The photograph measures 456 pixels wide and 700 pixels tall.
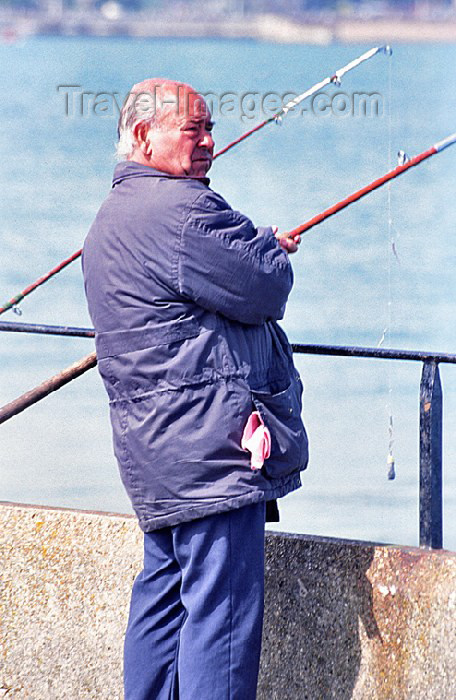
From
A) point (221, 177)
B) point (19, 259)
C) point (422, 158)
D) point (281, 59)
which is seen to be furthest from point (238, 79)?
point (422, 158)

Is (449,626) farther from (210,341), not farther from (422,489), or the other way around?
(210,341)

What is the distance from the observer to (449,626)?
3170 mm

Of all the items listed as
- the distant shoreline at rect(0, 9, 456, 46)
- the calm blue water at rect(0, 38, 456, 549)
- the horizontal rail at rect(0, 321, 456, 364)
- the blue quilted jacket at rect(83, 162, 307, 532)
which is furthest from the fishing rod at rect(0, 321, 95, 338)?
the distant shoreline at rect(0, 9, 456, 46)

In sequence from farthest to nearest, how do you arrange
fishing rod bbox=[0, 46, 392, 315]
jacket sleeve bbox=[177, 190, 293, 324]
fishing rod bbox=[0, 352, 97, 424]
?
fishing rod bbox=[0, 46, 392, 315] < fishing rod bbox=[0, 352, 97, 424] < jacket sleeve bbox=[177, 190, 293, 324]

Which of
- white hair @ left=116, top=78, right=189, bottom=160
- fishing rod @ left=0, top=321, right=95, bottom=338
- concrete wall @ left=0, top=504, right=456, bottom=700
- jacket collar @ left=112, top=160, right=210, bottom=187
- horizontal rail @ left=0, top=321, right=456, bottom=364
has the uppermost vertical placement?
white hair @ left=116, top=78, right=189, bottom=160

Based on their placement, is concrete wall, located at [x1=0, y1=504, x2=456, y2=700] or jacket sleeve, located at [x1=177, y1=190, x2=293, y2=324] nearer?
jacket sleeve, located at [x1=177, y1=190, x2=293, y2=324]

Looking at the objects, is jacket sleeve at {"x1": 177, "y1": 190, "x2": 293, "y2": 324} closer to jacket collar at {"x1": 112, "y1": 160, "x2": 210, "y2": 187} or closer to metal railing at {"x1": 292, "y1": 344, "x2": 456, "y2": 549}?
jacket collar at {"x1": 112, "y1": 160, "x2": 210, "y2": 187}

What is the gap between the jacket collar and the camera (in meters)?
2.95

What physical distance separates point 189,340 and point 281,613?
830 millimetres

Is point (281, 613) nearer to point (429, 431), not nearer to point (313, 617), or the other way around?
point (313, 617)

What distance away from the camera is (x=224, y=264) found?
2850mm

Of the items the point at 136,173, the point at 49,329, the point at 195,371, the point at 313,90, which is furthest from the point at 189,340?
the point at 313,90

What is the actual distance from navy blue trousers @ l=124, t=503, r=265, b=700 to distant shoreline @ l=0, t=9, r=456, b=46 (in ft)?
169

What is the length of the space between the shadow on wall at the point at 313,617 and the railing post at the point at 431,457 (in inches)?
6.1
